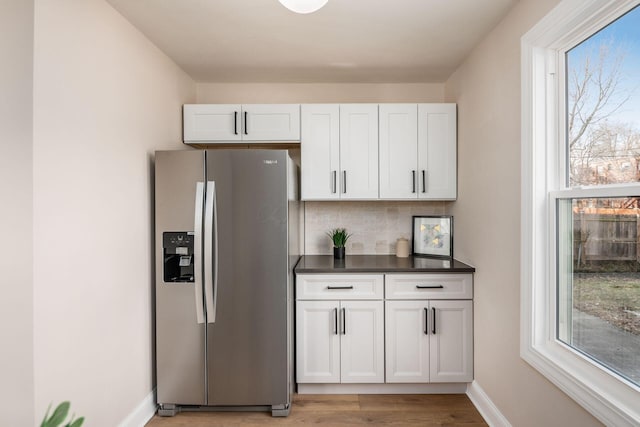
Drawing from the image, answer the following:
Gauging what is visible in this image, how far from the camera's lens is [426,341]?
2.72 metres

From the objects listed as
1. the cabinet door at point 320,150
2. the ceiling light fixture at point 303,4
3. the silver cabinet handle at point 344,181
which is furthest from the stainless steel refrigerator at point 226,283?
the ceiling light fixture at point 303,4

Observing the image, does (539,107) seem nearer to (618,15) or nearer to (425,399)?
(618,15)

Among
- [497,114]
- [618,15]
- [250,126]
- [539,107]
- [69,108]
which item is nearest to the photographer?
[618,15]

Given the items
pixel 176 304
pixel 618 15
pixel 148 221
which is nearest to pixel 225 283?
pixel 176 304

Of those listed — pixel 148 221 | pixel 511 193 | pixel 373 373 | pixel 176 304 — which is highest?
pixel 511 193

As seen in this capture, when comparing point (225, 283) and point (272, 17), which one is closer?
point (272, 17)

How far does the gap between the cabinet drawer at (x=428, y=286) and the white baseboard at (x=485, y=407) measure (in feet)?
2.10

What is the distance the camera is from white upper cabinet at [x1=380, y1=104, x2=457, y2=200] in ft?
9.86

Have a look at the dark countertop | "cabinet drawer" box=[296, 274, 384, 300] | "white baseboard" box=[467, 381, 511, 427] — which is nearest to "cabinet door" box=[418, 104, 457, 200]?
the dark countertop

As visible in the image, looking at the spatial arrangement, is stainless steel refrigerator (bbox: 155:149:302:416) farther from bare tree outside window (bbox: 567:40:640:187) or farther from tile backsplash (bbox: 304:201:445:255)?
bare tree outside window (bbox: 567:40:640:187)

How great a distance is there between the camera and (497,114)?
89.4 inches

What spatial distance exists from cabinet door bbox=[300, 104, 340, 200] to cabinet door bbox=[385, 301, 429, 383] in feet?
3.36

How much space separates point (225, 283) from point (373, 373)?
1.27 metres

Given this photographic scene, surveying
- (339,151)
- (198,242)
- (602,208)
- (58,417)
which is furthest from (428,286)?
(58,417)
